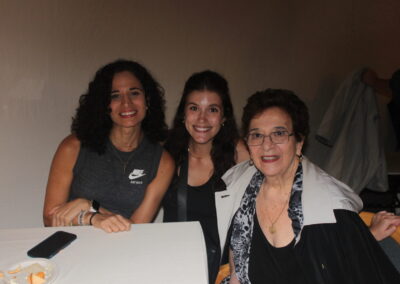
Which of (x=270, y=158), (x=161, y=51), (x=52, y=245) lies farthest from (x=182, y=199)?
(x=161, y=51)

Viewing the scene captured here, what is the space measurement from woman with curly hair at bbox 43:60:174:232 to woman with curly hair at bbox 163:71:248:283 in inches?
5.0

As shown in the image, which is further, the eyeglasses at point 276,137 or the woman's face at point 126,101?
the woman's face at point 126,101

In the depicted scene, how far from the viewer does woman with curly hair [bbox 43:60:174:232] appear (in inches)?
70.5

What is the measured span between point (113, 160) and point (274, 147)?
93 centimetres

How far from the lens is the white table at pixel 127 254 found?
1078 mm

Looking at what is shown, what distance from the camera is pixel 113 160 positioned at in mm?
1845

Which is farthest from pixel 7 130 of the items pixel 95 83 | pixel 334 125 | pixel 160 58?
pixel 334 125

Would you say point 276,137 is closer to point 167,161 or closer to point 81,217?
point 167,161

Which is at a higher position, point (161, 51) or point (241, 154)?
point (161, 51)

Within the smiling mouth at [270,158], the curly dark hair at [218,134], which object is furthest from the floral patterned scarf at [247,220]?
the curly dark hair at [218,134]

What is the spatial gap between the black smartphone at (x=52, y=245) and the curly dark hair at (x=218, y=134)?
850 mm

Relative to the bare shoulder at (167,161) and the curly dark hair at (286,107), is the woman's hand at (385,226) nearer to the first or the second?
the curly dark hair at (286,107)

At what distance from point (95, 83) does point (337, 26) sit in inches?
94.5

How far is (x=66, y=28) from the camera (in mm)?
2484
